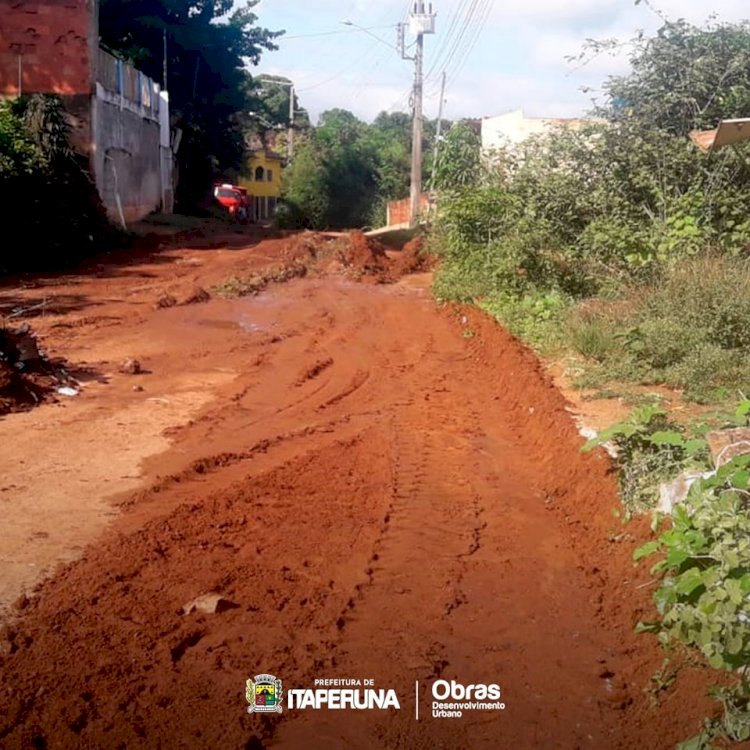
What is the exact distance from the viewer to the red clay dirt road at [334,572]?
370 centimetres

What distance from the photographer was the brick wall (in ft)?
71.8

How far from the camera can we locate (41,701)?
11.8 feet

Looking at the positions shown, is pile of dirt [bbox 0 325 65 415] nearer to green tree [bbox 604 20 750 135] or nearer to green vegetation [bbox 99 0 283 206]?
green tree [bbox 604 20 750 135]

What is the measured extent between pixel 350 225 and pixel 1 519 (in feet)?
119

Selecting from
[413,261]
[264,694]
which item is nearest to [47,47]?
[413,261]

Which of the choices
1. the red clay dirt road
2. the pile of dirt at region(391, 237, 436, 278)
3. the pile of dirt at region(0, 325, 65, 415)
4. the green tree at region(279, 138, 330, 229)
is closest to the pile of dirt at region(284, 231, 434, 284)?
the pile of dirt at region(391, 237, 436, 278)

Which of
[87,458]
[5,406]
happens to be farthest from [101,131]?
[87,458]

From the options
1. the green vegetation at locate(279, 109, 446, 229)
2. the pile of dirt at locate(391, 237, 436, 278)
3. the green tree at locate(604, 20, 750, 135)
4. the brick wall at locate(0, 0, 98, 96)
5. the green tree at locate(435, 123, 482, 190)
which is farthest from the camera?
the green vegetation at locate(279, 109, 446, 229)

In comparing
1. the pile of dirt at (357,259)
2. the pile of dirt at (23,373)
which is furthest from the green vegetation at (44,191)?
the pile of dirt at (23,373)

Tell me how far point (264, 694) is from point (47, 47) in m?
22.0

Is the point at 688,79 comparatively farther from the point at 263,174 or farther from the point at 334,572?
the point at 263,174

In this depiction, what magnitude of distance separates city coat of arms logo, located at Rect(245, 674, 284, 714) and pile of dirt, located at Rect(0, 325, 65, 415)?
4987 millimetres

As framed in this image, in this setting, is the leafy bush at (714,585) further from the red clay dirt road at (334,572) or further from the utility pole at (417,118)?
the utility pole at (417,118)

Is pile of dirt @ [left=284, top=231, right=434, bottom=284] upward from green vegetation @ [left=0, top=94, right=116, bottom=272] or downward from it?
downward
